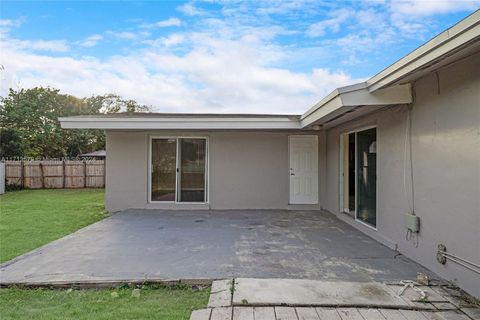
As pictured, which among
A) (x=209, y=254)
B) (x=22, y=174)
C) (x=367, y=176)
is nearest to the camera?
(x=209, y=254)

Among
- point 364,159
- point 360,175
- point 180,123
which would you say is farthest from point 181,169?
point 364,159

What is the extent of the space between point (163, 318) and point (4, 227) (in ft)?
17.8

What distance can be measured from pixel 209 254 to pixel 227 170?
14.4 feet

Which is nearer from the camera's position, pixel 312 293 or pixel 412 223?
pixel 312 293

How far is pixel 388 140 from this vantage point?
16.1ft

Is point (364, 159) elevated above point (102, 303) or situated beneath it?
elevated above

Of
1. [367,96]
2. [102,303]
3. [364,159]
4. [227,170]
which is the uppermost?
[367,96]

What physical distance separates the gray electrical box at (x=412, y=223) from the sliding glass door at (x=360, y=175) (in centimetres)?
132

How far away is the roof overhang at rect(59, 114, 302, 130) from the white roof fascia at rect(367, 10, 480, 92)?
3.51 m

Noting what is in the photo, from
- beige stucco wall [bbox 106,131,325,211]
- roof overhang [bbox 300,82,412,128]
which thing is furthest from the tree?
roof overhang [bbox 300,82,412,128]

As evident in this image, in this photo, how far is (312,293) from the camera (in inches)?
117

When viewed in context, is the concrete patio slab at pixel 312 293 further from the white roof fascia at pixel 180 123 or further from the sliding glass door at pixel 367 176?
the white roof fascia at pixel 180 123

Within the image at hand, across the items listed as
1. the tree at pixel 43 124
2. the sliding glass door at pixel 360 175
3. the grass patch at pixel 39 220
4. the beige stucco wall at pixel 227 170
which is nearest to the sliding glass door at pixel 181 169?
the beige stucco wall at pixel 227 170

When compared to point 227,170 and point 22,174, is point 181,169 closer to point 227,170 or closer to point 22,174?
point 227,170
